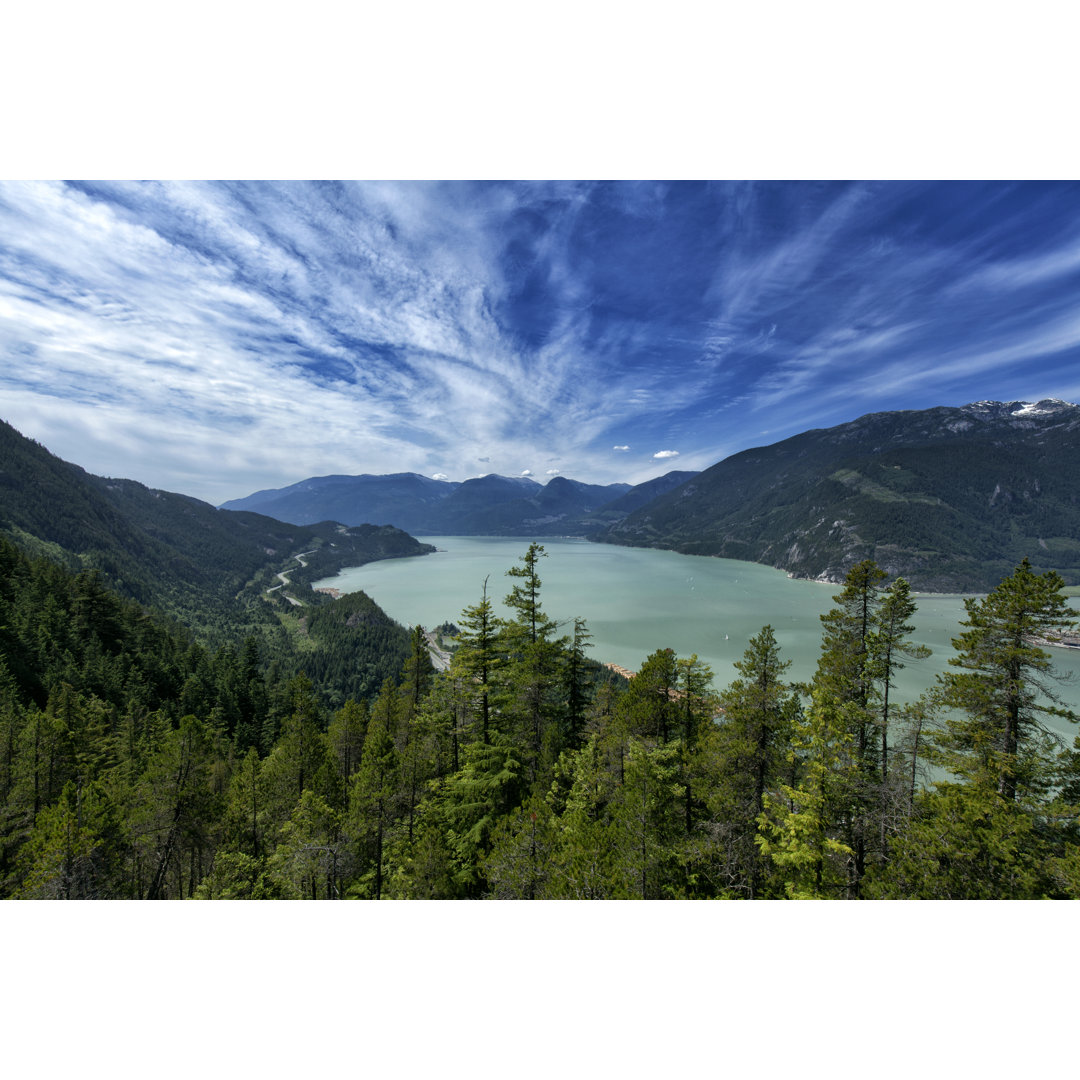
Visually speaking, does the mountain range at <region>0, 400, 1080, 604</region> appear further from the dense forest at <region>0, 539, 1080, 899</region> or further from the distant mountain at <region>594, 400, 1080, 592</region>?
the dense forest at <region>0, 539, 1080, 899</region>

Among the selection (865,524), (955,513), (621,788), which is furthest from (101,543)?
(955,513)

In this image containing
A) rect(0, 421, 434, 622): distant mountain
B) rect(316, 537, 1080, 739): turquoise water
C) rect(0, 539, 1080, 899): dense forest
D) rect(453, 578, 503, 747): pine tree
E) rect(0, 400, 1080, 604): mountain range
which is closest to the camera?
rect(0, 539, 1080, 899): dense forest

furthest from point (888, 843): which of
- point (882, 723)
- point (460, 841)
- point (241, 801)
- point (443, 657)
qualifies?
point (443, 657)

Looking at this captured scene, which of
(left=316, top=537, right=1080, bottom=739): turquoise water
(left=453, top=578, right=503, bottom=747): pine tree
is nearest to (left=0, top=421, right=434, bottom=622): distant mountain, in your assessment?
(left=316, top=537, right=1080, bottom=739): turquoise water

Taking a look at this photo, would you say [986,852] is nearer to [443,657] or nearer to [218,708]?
[218,708]

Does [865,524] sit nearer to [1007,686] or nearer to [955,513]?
[955,513]

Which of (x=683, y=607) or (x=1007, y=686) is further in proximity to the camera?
(x=683, y=607)
